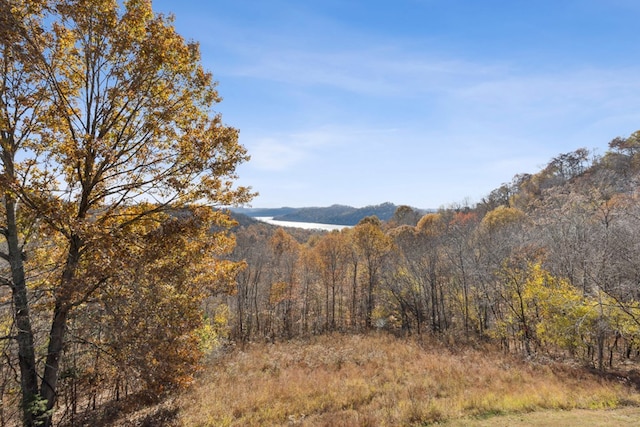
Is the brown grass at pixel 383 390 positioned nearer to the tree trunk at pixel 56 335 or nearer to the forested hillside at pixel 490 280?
A: the forested hillside at pixel 490 280

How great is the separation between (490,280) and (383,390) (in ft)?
49.7

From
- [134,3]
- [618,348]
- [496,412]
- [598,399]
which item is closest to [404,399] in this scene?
[496,412]

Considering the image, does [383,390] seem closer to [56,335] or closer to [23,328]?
[56,335]

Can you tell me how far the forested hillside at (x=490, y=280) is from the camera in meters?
16.1

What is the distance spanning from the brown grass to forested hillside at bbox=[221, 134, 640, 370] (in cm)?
322

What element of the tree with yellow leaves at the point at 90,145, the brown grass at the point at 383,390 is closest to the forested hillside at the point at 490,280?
the brown grass at the point at 383,390

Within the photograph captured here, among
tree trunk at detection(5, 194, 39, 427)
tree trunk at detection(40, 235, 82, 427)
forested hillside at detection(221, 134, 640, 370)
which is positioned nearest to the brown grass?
forested hillside at detection(221, 134, 640, 370)

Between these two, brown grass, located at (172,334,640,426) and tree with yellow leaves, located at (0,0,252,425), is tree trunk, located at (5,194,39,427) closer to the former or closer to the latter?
tree with yellow leaves, located at (0,0,252,425)

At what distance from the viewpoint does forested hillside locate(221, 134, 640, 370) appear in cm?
1614

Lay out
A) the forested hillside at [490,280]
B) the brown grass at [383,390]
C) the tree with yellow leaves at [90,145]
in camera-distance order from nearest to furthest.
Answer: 1. the tree with yellow leaves at [90,145]
2. the brown grass at [383,390]
3. the forested hillside at [490,280]

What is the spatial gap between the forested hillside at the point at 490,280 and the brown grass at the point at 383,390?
10.6 ft

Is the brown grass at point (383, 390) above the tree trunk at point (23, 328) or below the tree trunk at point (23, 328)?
below

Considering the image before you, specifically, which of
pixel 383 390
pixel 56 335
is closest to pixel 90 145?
pixel 56 335

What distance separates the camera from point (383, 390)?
12367 millimetres
